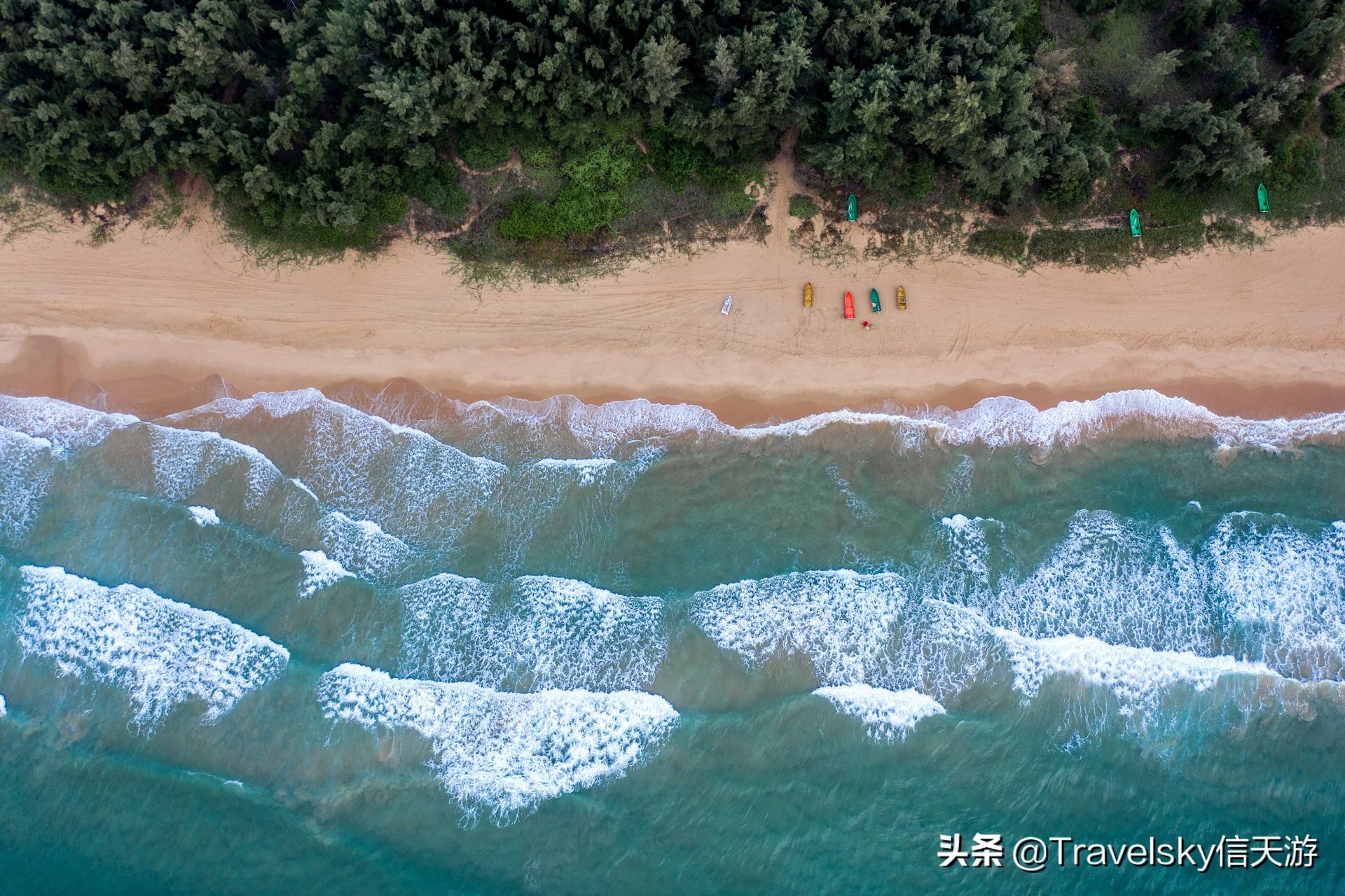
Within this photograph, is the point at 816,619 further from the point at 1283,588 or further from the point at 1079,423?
the point at 1283,588

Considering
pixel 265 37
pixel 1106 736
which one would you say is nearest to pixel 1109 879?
pixel 1106 736

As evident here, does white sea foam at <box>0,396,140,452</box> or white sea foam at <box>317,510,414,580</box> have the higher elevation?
white sea foam at <box>0,396,140,452</box>

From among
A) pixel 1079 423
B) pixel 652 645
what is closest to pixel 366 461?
pixel 652 645

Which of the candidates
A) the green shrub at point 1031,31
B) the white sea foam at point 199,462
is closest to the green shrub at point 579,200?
the white sea foam at point 199,462

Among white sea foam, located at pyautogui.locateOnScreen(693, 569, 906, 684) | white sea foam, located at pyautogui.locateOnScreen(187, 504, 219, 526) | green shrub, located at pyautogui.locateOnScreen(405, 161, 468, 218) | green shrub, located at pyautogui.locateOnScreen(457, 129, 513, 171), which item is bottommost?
white sea foam, located at pyautogui.locateOnScreen(693, 569, 906, 684)

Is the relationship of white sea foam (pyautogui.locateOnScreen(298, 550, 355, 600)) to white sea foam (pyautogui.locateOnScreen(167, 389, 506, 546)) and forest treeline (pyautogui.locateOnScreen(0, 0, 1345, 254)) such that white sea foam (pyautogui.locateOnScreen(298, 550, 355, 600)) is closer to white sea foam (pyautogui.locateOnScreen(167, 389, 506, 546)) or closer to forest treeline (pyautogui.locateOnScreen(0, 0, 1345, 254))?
white sea foam (pyautogui.locateOnScreen(167, 389, 506, 546))

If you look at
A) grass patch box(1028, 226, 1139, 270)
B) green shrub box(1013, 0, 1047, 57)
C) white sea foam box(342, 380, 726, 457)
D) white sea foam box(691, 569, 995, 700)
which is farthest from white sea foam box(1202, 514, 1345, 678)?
green shrub box(1013, 0, 1047, 57)
